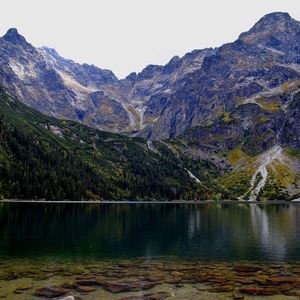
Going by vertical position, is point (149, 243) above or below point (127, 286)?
above

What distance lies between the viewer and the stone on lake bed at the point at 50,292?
141 ft

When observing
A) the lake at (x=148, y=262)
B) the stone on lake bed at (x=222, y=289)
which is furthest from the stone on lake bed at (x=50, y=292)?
the stone on lake bed at (x=222, y=289)

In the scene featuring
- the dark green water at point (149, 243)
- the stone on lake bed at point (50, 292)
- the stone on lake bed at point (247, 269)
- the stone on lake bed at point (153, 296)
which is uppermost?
the dark green water at point (149, 243)

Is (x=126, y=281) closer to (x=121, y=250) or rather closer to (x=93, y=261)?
(x=93, y=261)

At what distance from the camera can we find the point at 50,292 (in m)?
44.0

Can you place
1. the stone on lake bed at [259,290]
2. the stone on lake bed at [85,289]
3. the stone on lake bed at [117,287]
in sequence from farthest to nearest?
the stone on lake bed at [117,287] < the stone on lake bed at [85,289] < the stone on lake bed at [259,290]

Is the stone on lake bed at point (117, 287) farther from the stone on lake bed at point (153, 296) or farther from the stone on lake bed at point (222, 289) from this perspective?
the stone on lake bed at point (222, 289)

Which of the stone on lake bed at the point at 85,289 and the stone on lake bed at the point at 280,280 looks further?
the stone on lake bed at the point at 280,280

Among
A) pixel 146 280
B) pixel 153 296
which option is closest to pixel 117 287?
pixel 146 280

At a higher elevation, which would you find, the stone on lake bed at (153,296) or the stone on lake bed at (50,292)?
the stone on lake bed at (50,292)

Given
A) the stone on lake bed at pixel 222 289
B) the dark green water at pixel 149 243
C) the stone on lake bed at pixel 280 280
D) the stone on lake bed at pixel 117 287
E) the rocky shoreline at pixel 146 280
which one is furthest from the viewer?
the dark green water at pixel 149 243

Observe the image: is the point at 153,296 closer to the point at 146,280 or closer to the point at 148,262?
the point at 146,280

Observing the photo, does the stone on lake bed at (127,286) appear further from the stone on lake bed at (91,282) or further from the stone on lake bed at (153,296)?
the stone on lake bed at (153,296)

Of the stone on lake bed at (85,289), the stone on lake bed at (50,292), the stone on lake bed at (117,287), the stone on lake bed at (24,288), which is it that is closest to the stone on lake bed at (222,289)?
the stone on lake bed at (117,287)
